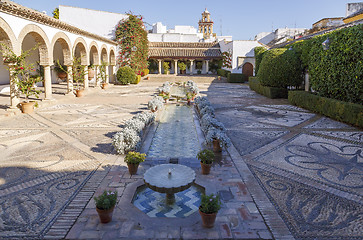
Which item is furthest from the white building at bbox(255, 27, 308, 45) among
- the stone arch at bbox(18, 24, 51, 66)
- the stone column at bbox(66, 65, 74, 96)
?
the stone arch at bbox(18, 24, 51, 66)

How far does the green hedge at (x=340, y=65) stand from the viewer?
992 cm

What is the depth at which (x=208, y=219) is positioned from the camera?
3.55 meters

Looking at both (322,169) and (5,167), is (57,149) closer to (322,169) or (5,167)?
Result: (5,167)

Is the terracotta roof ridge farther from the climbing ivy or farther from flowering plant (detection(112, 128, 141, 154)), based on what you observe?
the climbing ivy

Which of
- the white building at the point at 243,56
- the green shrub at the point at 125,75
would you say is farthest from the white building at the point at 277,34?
the green shrub at the point at 125,75

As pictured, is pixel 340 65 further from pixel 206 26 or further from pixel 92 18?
pixel 206 26

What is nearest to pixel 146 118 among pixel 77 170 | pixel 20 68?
pixel 77 170

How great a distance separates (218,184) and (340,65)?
351 inches

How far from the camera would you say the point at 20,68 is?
1068 cm

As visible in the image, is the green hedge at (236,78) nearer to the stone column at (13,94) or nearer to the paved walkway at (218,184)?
the paved walkway at (218,184)

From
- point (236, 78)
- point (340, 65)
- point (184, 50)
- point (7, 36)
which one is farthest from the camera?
point (184, 50)

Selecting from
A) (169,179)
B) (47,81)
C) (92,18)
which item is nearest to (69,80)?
(47,81)

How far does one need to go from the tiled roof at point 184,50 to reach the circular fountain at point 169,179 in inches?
1295

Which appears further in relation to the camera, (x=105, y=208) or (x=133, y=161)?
(x=133, y=161)
